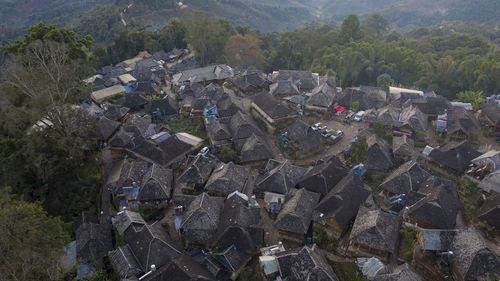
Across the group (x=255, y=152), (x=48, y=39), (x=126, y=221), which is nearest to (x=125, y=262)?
(x=126, y=221)

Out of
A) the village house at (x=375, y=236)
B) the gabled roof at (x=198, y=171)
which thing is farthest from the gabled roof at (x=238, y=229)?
the village house at (x=375, y=236)

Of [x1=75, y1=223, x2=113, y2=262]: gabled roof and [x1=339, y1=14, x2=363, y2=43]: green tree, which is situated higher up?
[x1=339, y1=14, x2=363, y2=43]: green tree

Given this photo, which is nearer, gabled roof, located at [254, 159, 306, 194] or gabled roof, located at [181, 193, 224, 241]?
gabled roof, located at [181, 193, 224, 241]

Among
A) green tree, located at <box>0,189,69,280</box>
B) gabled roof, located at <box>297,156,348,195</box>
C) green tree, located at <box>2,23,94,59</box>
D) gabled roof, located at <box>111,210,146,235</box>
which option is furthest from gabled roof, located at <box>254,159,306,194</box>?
green tree, located at <box>2,23,94,59</box>

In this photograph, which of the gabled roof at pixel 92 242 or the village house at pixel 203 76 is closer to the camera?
the gabled roof at pixel 92 242

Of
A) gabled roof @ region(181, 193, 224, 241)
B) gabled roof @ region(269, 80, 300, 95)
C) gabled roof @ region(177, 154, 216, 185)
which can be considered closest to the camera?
gabled roof @ region(181, 193, 224, 241)

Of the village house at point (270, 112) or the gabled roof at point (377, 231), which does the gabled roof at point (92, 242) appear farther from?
the village house at point (270, 112)

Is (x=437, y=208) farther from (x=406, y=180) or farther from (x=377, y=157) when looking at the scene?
(x=377, y=157)

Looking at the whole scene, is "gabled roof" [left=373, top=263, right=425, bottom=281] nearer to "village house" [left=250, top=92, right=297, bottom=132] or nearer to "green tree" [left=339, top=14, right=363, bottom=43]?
"village house" [left=250, top=92, right=297, bottom=132]
